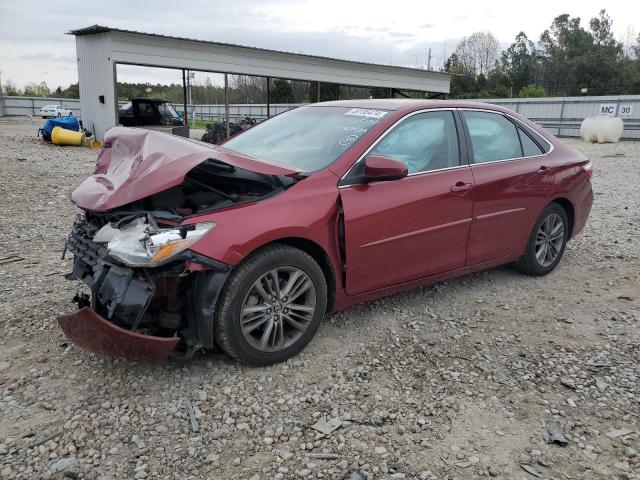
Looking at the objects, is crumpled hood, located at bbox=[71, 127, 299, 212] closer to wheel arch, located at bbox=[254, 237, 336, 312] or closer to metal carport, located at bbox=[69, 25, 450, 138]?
wheel arch, located at bbox=[254, 237, 336, 312]

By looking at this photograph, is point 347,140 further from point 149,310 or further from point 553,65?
point 553,65

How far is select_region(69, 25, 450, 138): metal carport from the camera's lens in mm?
16266

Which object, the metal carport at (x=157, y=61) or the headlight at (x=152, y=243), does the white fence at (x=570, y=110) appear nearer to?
the metal carport at (x=157, y=61)

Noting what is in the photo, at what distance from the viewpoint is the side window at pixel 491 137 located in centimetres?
434

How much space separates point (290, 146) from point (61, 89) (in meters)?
66.1

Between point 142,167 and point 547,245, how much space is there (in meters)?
3.89

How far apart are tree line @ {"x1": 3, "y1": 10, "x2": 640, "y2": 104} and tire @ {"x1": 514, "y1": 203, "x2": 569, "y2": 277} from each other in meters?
22.3

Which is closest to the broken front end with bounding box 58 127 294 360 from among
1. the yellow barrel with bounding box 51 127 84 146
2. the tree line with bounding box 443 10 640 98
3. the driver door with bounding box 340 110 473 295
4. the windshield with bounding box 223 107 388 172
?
the windshield with bounding box 223 107 388 172

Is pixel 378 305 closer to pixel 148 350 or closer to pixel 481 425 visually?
pixel 481 425

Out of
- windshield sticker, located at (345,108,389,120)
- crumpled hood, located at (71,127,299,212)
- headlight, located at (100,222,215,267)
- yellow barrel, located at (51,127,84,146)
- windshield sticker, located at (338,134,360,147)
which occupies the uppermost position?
windshield sticker, located at (345,108,389,120)

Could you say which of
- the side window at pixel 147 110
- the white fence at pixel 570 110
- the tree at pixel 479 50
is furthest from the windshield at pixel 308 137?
the tree at pixel 479 50

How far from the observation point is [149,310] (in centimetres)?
293

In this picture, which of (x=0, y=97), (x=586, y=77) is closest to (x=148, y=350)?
(x=0, y=97)

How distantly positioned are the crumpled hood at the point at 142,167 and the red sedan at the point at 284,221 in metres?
0.01
